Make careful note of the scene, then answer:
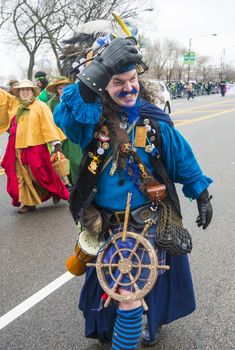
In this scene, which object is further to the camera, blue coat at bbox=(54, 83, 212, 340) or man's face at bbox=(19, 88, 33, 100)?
man's face at bbox=(19, 88, 33, 100)

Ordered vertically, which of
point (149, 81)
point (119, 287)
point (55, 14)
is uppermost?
point (149, 81)

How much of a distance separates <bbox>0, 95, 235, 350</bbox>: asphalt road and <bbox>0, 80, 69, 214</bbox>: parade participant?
0.84 feet

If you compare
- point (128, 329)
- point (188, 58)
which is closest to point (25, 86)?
point (128, 329)

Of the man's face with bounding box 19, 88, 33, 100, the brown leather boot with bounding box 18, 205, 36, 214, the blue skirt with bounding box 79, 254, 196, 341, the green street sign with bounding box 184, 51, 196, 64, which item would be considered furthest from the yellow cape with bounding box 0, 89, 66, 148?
the green street sign with bounding box 184, 51, 196, 64

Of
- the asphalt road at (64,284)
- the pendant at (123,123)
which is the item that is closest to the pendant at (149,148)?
the pendant at (123,123)

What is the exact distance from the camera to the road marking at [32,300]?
9.80 ft

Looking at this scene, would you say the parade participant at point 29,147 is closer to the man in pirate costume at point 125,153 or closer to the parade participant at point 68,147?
the parade participant at point 68,147

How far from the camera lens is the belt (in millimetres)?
2262

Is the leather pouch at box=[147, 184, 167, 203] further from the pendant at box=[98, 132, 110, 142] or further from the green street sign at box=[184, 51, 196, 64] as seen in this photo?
the green street sign at box=[184, 51, 196, 64]

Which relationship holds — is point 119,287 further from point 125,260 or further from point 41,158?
point 41,158

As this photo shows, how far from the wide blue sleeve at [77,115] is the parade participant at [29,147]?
9.96ft

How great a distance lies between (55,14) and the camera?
106ft

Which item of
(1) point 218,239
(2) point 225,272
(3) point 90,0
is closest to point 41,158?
(1) point 218,239

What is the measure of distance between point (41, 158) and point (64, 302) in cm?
263
